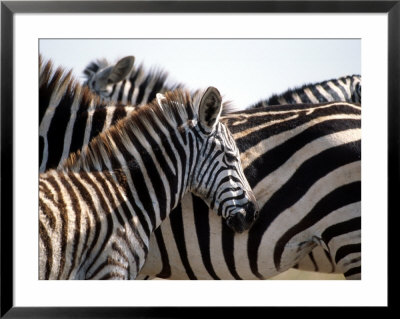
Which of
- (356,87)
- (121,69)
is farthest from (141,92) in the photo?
(356,87)

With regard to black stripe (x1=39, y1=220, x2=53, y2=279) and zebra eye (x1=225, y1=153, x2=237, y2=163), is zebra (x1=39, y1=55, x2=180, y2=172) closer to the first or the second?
black stripe (x1=39, y1=220, x2=53, y2=279)

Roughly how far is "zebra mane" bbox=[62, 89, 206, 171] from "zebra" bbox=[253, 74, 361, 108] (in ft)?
1.76

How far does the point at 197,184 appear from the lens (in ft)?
14.1

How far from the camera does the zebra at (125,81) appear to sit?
4.92 metres

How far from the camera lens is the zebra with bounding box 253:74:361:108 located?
184 inches

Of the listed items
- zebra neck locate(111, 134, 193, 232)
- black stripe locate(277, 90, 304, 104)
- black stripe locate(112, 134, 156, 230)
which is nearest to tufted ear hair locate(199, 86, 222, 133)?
zebra neck locate(111, 134, 193, 232)

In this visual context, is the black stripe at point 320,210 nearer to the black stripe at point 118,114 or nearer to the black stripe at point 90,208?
the black stripe at point 90,208

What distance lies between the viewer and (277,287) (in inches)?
167

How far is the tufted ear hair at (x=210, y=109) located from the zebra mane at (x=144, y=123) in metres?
0.06

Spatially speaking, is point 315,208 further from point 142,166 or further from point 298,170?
point 142,166

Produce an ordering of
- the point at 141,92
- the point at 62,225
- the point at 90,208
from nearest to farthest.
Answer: the point at 62,225 → the point at 90,208 → the point at 141,92

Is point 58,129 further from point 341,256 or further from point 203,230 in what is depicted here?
point 341,256

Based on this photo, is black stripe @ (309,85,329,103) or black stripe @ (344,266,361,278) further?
black stripe @ (309,85,329,103)
